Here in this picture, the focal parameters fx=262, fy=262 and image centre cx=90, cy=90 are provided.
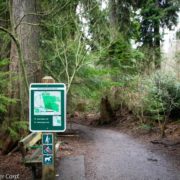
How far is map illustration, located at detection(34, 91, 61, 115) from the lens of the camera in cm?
312

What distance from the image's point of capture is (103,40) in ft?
34.3

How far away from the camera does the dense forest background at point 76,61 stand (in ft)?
24.3

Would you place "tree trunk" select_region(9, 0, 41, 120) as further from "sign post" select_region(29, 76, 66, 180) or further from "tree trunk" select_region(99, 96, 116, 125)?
"tree trunk" select_region(99, 96, 116, 125)

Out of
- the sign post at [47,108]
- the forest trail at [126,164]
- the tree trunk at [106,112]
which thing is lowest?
the forest trail at [126,164]

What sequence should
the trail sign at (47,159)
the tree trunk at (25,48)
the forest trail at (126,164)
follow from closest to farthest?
the trail sign at (47,159)
the forest trail at (126,164)
the tree trunk at (25,48)

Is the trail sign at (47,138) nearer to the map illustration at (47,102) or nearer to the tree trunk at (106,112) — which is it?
the map illustration at (47,102)

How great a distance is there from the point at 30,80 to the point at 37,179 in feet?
13.0

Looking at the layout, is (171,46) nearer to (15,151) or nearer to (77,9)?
(77,9)

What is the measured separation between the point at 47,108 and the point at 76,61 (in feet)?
19.8

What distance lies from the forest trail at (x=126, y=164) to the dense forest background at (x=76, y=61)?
2.02 metres

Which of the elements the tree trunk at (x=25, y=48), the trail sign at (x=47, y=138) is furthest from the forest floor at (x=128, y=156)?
the trail sign at (x=47, y=138)

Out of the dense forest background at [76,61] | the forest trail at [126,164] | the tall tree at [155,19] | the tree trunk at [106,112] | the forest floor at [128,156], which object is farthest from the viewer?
the tall tree at [155,19]

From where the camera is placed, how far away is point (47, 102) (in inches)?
123

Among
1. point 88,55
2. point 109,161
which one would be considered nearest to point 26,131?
point 109,161
